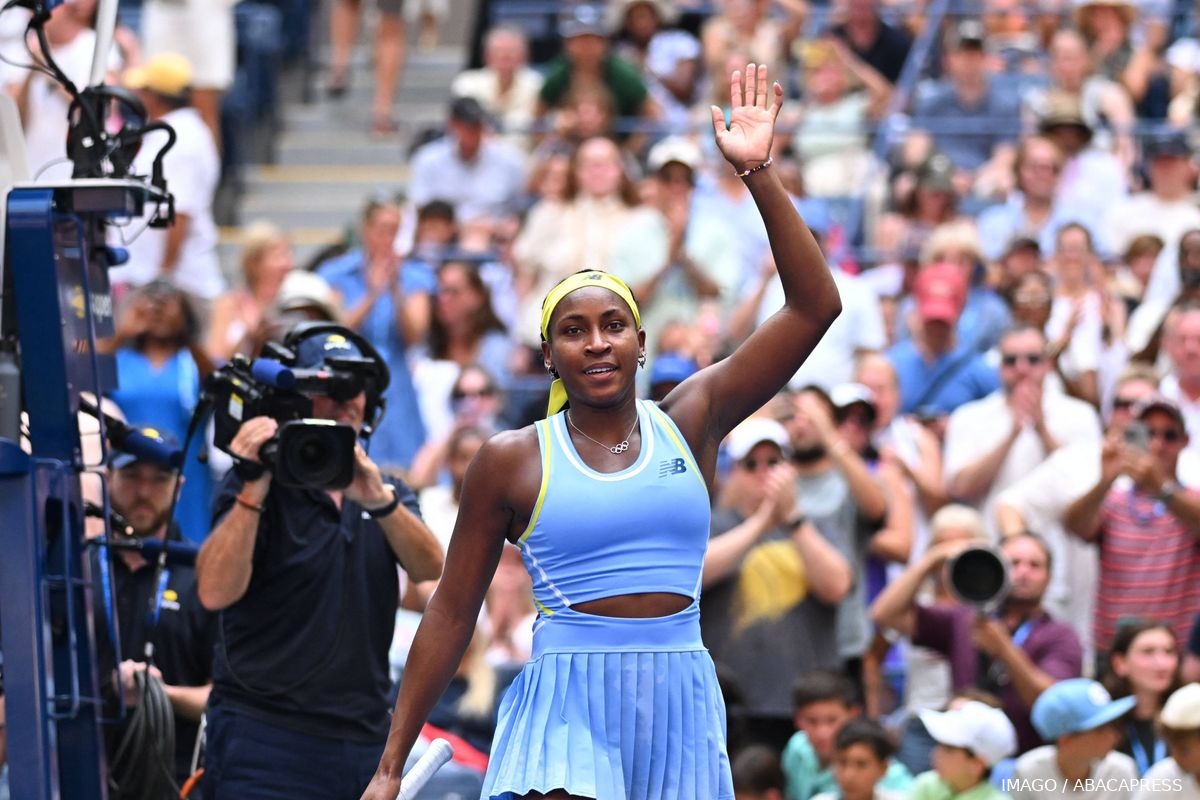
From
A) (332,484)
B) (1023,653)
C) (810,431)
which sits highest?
(332,484)

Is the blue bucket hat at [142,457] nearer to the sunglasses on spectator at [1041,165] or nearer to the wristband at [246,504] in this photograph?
the wristband at [246,504]

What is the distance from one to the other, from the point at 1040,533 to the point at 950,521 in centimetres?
53

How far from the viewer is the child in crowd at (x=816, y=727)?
7.79m

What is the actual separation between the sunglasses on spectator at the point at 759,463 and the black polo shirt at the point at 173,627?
8.59 feet

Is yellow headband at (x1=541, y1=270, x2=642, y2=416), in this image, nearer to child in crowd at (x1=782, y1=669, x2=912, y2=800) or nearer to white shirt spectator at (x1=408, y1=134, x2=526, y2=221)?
child in crowd at (x1=782, y1=669, x2=912, y2=800)

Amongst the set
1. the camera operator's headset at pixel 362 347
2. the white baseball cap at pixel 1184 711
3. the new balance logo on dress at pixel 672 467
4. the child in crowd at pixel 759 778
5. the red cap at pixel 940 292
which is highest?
the new balance logo on dress at pixel 672 467

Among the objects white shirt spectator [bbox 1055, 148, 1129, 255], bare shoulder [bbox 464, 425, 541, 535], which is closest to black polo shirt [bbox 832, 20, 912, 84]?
white shirt spectator [bbox 1055, 148, 1129, 255]

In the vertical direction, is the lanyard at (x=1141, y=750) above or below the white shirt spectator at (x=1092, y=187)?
below

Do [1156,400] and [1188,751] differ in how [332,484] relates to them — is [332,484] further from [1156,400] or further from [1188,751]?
[1156,400]

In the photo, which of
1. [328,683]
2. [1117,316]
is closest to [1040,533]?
[1117,316]

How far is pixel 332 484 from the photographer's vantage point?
5.40 meters

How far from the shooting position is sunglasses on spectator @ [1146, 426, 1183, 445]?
28.0 ft

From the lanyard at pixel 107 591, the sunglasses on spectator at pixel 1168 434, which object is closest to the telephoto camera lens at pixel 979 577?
the sunglasses on spectator at pixel 1168 434

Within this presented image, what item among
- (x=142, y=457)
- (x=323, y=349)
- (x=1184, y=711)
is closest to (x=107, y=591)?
(x=142, y=457)
